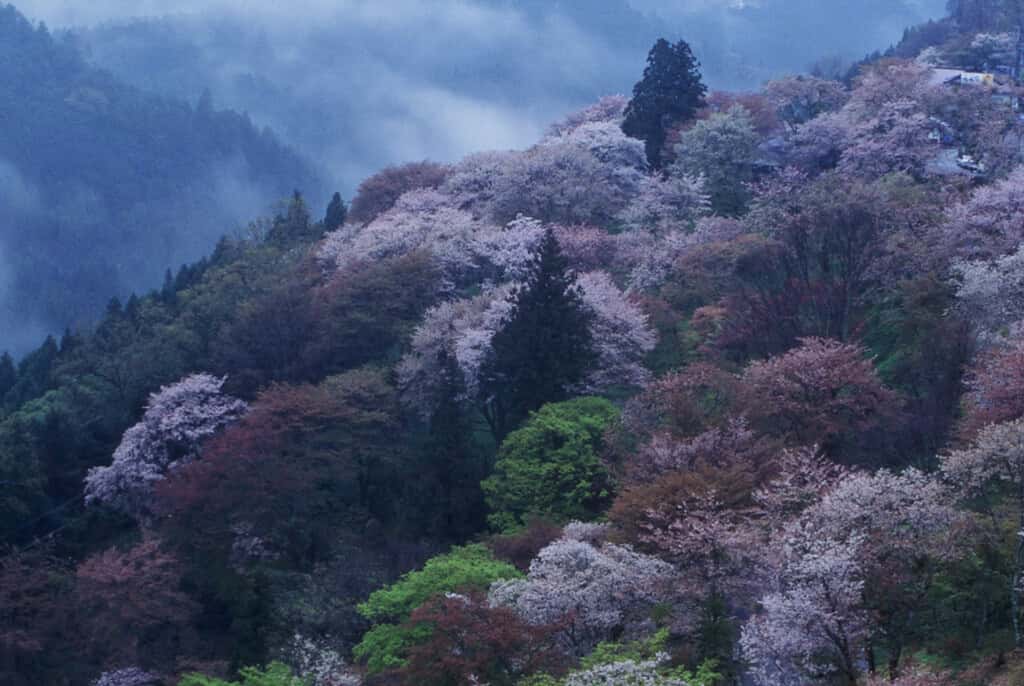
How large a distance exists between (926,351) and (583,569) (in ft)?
40.5

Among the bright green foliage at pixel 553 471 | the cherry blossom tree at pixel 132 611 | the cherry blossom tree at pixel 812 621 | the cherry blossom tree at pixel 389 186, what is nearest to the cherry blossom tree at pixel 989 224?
the bright green foliage at pixel 553 471

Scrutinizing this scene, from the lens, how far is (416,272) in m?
38.3

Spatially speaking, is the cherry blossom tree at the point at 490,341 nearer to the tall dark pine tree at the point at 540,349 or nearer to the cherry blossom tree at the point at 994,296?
the tall dark pine tree at the point at 540,349

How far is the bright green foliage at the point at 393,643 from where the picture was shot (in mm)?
19564

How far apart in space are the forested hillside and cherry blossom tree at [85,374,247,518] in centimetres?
7186

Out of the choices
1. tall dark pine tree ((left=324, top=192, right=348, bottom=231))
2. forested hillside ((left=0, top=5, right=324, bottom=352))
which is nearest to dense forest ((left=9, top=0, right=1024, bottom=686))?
tall dark pine tree ((left=324, top=192, right=348, bottom=231))

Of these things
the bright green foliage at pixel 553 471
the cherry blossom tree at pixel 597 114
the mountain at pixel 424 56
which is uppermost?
the mountain at pixel 424 56

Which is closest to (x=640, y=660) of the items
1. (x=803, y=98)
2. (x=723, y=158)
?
(x=723, y=158)

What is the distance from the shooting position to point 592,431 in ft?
92.1

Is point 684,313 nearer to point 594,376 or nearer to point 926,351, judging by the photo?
point 594,376

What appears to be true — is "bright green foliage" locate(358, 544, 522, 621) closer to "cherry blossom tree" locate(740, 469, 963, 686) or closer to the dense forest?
the dense forest

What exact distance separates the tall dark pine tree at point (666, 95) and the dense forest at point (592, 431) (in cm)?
16

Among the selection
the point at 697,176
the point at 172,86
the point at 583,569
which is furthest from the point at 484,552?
the point at 172,86

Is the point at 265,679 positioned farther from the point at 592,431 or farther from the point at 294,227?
the point at 294,227
